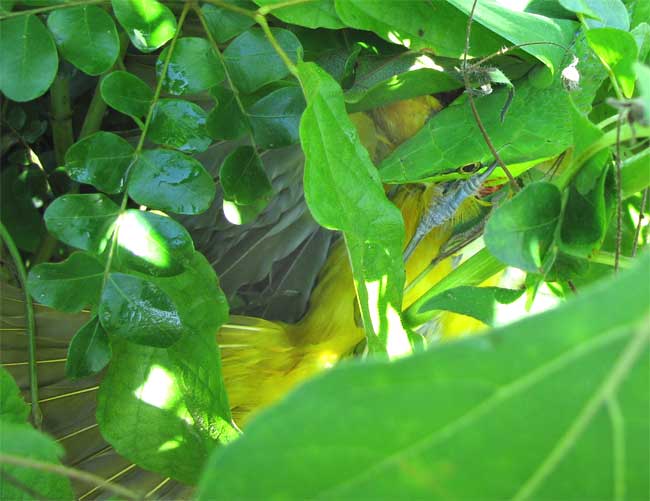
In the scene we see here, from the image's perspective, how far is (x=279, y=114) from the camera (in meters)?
0.55

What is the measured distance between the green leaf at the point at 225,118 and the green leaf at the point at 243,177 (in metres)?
0.01

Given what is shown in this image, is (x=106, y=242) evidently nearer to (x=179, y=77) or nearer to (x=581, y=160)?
(x=179, y=77)

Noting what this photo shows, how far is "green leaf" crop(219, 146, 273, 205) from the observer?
0.56m

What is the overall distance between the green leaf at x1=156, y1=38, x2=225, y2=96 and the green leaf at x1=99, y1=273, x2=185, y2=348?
128 millimetres

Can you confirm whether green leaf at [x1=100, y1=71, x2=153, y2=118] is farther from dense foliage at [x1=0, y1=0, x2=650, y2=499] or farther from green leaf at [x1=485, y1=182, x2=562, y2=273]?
green leaf at [x1=485, y1=182, x2=562, y2=273]

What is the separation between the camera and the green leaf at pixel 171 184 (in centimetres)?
52

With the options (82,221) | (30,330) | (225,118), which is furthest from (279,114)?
(30,330)

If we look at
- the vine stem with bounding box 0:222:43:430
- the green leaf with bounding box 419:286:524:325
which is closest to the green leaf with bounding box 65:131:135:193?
the vine stem with bounding box 0:222:43:430

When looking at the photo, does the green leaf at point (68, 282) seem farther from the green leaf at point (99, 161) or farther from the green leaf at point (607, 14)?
the green leaf at point (607, 14)

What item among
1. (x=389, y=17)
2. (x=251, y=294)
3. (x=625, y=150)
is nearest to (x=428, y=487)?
(x=625, y=150)

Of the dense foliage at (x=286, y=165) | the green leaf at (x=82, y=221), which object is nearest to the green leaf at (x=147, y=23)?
the dense foliage at (x=286, y=165)

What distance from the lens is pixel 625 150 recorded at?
0.46m

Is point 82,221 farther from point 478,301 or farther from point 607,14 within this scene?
point 607,14

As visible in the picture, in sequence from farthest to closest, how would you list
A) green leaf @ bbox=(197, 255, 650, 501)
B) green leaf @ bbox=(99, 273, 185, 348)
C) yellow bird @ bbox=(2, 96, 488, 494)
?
yellow bird @ bbox=(2, 96, 488, 494) → green leaf @ bbox=(99, 273, 185, 348) → green leaf @ bbox=(197, 255, 650, 501)
